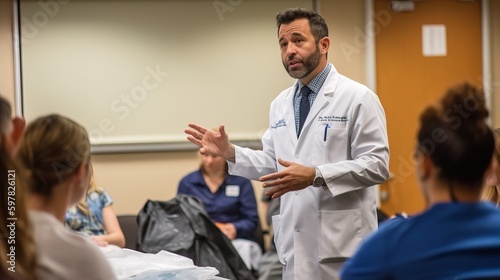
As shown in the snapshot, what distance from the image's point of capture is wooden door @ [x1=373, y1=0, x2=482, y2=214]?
4.54 m

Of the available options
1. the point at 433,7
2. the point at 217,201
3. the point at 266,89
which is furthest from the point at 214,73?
the point at 433,7

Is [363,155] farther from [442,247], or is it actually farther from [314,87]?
[442,247]

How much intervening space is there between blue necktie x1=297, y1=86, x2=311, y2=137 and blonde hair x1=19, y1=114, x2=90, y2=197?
1.13m

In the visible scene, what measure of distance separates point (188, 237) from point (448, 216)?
2.14 meters

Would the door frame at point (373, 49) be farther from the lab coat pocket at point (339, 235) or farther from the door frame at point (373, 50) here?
the lab coat pocket at point (339, 235)

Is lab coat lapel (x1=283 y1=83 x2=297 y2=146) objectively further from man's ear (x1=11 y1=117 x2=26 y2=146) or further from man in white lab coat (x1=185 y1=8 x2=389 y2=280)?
man's ear (x1=11 y1=117 x2=26 y2=146)

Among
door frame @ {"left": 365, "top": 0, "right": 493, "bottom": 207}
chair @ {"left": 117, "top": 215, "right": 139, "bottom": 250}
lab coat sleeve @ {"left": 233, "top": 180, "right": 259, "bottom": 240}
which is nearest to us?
chair @ {"left": 117, "top": 215, "right": 139, "bottom": 250}

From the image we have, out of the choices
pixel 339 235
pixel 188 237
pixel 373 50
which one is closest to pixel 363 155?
pixel 339 235

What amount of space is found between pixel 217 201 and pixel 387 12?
6.37 feet

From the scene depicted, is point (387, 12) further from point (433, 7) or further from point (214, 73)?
point (214, 73)

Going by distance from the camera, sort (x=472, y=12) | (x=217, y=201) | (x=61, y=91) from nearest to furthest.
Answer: (x=217, y=201) → (x=61, y=91) → (x=472, y=12)

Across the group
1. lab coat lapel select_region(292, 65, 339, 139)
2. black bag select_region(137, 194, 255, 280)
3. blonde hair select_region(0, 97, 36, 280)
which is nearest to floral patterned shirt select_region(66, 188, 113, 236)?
black bag select_region(137, 194, 255, 280)

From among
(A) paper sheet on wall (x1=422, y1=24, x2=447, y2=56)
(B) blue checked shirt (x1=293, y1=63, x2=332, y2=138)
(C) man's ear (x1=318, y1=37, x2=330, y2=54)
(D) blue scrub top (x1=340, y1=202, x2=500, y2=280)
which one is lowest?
(D) blue scrub top (x1=340, y1=202, x2=500, y2=280)

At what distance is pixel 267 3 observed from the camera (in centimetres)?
441
